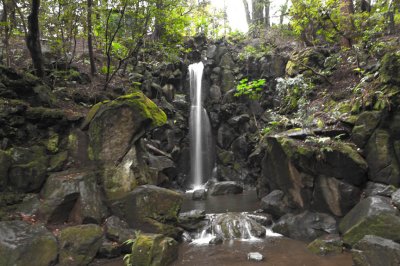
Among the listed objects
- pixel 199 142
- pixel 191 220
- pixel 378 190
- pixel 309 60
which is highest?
pixel 309 60

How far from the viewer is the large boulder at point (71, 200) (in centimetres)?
741

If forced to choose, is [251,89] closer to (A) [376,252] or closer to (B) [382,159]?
(B) [382,159]

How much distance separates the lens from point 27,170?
7816mm

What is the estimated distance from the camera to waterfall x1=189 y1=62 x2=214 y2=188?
57.7 feet

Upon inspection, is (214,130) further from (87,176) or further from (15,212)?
(15,212)

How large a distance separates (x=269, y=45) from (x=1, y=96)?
1604 cm

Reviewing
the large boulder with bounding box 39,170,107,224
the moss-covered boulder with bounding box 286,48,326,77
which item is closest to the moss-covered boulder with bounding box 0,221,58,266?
the large boulder with bounding box 39,170,107,224

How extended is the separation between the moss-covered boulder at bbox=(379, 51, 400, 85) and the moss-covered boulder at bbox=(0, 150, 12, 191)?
10411mm

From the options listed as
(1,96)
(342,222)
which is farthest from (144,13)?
(342,222)

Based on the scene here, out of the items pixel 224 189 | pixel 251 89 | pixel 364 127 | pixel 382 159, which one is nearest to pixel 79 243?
pixel 382 159

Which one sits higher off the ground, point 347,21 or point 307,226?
point 347,21

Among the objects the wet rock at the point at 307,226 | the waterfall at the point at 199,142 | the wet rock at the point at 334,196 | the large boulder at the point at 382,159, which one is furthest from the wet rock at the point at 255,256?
the waterfall at the point at 199,142

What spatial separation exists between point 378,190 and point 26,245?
8240 millimetres

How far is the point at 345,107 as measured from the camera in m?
9.89
